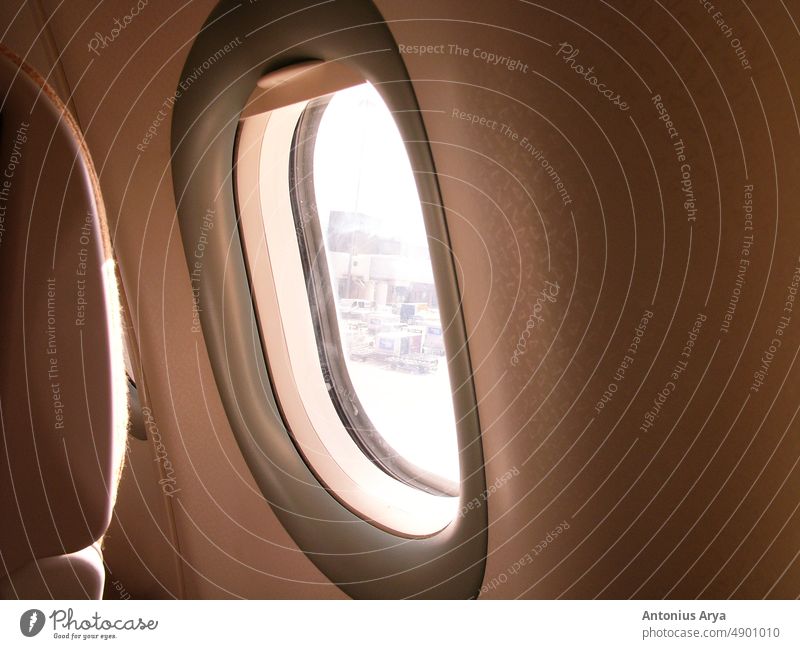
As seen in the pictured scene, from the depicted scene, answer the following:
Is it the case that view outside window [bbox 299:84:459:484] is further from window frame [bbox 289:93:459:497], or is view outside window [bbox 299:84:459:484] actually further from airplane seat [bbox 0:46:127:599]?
airplane seat [bbox 0:46:127:599]

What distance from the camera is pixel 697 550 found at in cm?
63

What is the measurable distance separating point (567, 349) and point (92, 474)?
1.79 ft

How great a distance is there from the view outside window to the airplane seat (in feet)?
2.02

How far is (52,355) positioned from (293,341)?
29.9 inches

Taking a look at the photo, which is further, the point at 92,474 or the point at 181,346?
the point at 181,346

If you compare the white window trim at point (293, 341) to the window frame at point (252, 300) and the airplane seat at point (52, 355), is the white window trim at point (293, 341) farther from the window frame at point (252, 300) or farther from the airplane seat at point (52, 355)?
the airplane seat at point (52, 355)

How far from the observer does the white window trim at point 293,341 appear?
1.27m

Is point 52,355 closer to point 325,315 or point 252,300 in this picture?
point 252,300

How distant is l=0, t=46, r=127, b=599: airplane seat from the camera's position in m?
0.65

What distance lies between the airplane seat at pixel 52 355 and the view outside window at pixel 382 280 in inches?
24.2
